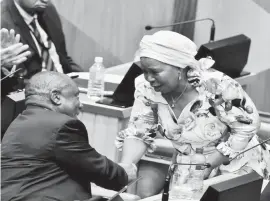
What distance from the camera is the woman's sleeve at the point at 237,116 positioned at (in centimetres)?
260

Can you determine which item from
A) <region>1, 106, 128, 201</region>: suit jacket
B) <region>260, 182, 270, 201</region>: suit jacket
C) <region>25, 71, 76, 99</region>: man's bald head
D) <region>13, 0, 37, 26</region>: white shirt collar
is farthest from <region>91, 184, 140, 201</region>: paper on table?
<region>13, 0, 37, 26</region>: white shirt collar

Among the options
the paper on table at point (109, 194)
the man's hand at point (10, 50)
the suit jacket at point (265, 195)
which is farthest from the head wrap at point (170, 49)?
the man's hand at point (10, 50)

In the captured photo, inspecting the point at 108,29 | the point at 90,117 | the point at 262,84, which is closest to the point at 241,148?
the point at 90,117

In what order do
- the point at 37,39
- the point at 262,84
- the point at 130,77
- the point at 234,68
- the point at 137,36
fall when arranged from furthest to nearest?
the point at 262,84 < the point at 137,36 < the point at 234,68 < the point at 37,39 < the point at 130,77

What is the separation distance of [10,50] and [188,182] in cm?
156

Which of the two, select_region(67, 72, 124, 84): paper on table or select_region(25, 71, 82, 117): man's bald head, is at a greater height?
select_region(25, 71, 82, 117): man's bald head

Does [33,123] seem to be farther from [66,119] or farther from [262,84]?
[262,84]

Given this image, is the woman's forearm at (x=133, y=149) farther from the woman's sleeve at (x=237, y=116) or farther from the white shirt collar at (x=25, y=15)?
the white shirt collar at (x=25, y=15)

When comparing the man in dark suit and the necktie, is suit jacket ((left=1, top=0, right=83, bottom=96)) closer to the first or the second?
the necktie

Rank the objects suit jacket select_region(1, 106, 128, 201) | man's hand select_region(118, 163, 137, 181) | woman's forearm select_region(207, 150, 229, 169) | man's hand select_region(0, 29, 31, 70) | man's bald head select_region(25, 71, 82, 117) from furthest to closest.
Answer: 1. man's hand select_region(0, 29, 31, 70)
2. woman's forearm select_region(207, 150, 229, 169)
3. man's hand select_region(118, 163, 137, 181)
4. man's bald head select_region(25, 71, 82, 117)
5. suit jacket select_region(1, 106, 128, 201)

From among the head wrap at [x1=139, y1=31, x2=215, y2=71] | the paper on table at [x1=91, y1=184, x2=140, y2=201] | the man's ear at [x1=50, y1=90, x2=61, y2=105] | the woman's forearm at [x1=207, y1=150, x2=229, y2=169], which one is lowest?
the paper on table at [x1=91, y1=184, x2=140, y2=201]

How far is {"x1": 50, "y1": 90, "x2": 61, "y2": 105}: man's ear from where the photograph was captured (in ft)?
7.71

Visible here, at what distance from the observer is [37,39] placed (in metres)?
4.22

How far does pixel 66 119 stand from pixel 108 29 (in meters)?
2.70
